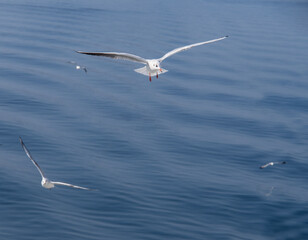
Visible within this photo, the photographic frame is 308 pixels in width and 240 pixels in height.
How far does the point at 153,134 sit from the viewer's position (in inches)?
2591

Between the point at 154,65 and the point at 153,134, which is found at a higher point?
the point at 153,134

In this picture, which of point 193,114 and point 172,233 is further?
point 193,114

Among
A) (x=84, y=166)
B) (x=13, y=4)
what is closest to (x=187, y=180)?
(x=84, y=166)

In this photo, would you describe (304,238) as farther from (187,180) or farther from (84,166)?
(84,166)

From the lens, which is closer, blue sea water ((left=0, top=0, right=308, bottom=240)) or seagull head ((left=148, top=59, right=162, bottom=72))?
seagull head ((left=148, top=59, right=162, bottom=72))

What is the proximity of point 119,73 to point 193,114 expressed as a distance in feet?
65.4

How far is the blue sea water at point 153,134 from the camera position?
155 ft

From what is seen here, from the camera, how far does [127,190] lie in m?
50.8

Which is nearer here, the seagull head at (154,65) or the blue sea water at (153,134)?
the seagull head at (154,65)

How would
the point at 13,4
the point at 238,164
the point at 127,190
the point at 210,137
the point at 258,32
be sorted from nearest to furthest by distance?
the point at 127,190
the point at 238,164
the point at 210,137
the point at 258,32
the point at 13,4

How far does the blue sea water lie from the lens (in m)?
47.1

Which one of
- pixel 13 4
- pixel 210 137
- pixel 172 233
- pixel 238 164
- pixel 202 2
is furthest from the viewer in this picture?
pixel 202 2

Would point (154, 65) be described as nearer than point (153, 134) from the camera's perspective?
Yes

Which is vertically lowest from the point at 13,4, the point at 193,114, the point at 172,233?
the point at 172,233
